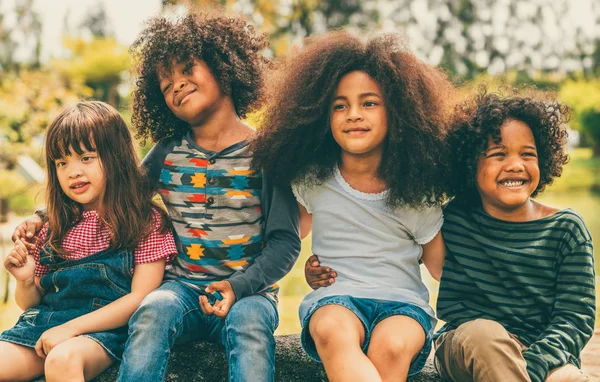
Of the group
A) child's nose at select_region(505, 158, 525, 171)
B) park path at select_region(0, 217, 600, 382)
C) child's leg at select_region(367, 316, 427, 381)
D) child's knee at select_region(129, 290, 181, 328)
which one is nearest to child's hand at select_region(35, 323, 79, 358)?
child's knee at select_region(129, 290, 181, 328)

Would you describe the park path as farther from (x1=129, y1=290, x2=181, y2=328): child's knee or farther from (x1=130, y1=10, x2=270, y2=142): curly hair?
(x1=130, y1=10, x2=270, y2=142): curly hair

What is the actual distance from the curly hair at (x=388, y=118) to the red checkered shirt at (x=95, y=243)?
1.48 feet

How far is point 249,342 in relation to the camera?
7.02ft

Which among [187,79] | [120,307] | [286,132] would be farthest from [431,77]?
[120,307]

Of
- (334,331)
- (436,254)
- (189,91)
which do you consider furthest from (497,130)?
(189,91)

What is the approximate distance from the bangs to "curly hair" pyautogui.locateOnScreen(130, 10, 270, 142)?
0.37 meters

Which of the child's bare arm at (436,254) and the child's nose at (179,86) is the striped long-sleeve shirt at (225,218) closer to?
the child's nose at (179,86)

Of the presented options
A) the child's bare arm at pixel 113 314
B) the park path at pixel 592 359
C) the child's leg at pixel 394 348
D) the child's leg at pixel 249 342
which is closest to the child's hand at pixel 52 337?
the child's bare arm at pixel 113 314

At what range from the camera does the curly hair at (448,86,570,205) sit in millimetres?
2457

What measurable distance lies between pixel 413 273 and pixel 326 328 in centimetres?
46

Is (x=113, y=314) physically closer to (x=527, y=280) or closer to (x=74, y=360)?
(x=74, y=360)

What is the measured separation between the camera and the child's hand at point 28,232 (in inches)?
96.7

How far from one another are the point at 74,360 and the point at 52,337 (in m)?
0.13

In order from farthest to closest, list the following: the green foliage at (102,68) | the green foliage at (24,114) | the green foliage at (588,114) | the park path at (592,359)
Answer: the green foliage at (102,68) → the green foliage at (588,114) → the green foliage at (24,114) → the park path at (592,359)
